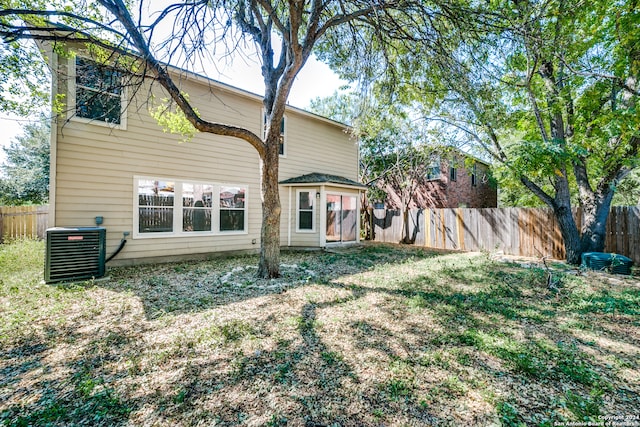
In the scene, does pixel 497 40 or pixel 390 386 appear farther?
pixel 497 40

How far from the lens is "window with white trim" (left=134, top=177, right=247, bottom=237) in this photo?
23.8 feet

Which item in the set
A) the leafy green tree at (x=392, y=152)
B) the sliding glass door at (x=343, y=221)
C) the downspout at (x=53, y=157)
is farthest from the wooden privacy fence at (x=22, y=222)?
the leafy green tree at (x=392, y=152)

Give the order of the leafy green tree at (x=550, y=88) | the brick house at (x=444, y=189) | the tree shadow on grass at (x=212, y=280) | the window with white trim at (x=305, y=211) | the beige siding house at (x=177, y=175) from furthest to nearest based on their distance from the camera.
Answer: the brick house at (x=444, y=189)
the window with white trim at (x=305, y=211)
the beige siding house at (x=177, y=175)
the leafy green tree at (x=550, y=88)
the tree shadow on grass at (x=212, y=280)

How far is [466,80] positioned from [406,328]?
459 cm

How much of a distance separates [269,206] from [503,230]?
8988 millimetres

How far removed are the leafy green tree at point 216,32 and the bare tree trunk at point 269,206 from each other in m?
0.02

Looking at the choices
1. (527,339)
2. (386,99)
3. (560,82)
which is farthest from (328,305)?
(560,82)

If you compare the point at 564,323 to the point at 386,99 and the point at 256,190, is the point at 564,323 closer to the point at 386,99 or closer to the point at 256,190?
the point at 386,99

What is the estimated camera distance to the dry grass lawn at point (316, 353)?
208 centimetres

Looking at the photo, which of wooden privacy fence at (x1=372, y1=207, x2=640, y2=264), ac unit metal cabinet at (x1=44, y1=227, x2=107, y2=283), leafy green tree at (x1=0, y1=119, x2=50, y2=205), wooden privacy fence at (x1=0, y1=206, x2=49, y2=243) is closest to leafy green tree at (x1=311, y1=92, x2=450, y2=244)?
wooden privacy fence at (x1=372, y1=207, x2=640, y2=264)

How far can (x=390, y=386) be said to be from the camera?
235 cm

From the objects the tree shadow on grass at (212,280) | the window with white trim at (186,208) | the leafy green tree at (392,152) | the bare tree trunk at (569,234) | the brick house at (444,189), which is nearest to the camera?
the tree shadow on grass at (212,280)

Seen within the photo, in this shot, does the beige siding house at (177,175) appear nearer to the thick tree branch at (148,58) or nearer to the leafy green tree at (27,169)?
the thick tree branch at (148,58)

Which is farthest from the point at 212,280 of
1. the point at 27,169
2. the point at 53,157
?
the point at 27,169
